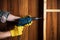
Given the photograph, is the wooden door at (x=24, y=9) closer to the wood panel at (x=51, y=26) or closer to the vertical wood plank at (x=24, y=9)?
the vertical wood plank at (x=24, y=9)

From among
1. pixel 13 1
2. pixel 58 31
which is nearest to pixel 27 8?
pixel 13 1

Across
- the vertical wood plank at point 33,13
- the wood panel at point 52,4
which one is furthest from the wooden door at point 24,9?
the wood panel at point 52,4

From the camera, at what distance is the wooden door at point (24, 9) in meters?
1.82

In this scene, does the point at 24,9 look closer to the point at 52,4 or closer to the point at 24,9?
the point at 24,9

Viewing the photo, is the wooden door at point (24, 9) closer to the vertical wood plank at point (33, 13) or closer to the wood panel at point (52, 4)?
the vertical wood plank at point (33, 13)

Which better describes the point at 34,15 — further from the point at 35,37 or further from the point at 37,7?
the point at 35,37

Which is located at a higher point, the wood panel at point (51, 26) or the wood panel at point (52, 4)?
the wood panel at point (52, 4)

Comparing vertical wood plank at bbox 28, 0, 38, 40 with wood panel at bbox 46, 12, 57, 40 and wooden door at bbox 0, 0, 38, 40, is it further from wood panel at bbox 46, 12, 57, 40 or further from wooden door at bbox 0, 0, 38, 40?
wood panel at bbox 46, 12, 57, 40

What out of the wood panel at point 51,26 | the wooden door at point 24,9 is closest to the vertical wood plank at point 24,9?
the wooden door at point 24,9

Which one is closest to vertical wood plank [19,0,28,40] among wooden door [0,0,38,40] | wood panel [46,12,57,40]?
wooden door [0,0,38,40]

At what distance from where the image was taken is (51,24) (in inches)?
73.3

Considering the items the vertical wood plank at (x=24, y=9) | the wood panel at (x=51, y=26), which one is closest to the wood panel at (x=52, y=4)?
the wood panel at (x=51, y=26)

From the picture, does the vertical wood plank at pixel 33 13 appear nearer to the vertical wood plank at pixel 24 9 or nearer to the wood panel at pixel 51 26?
the vertical wood plank at pixel 24 9

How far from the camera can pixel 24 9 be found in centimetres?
185
